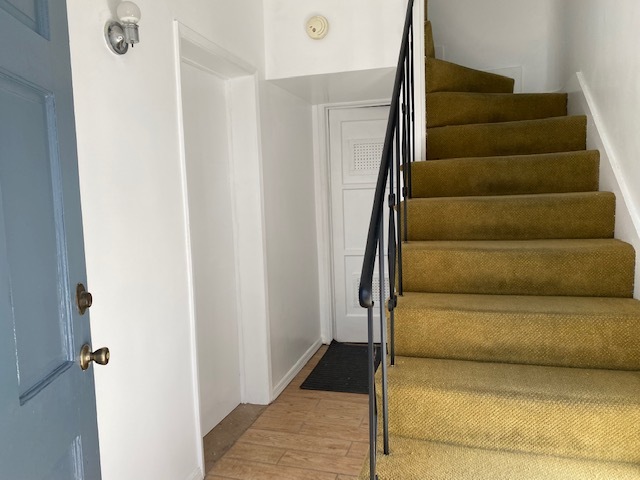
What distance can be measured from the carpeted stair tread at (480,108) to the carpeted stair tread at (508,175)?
522 millimetres

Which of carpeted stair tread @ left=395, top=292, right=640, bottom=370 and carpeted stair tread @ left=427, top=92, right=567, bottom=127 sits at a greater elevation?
carpeted stair tread @ left=427, top=92, right=567, bottom=127

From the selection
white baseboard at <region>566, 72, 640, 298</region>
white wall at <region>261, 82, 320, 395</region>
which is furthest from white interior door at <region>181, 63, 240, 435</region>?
white baseboard at <region>566, 72, 640, 298</region>

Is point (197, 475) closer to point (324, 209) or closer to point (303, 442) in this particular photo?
point (303, 442)

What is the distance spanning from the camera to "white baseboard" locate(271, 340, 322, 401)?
3205mm

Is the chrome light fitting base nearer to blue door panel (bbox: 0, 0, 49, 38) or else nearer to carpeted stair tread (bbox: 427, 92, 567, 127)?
blue door panel (bbox: 0, 0, 49, 38)

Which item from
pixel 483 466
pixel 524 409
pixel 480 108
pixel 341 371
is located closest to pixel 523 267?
pixel 524 409

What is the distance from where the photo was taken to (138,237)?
71.2 inches

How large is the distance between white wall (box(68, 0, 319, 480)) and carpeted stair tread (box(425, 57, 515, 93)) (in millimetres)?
1369

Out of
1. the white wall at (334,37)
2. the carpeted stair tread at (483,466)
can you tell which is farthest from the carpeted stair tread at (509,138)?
the carpeted stair tread at (483,466)

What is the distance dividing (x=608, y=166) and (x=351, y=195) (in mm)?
2188

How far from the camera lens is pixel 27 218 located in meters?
1.01

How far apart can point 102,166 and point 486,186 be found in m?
1.78

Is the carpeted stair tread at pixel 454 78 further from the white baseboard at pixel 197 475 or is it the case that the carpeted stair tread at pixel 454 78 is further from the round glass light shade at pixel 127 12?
the white baseboard at pixel 197 475

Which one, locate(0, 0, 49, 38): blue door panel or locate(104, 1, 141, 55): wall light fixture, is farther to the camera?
locate(104, 1, 141, 55): wall light fixture
